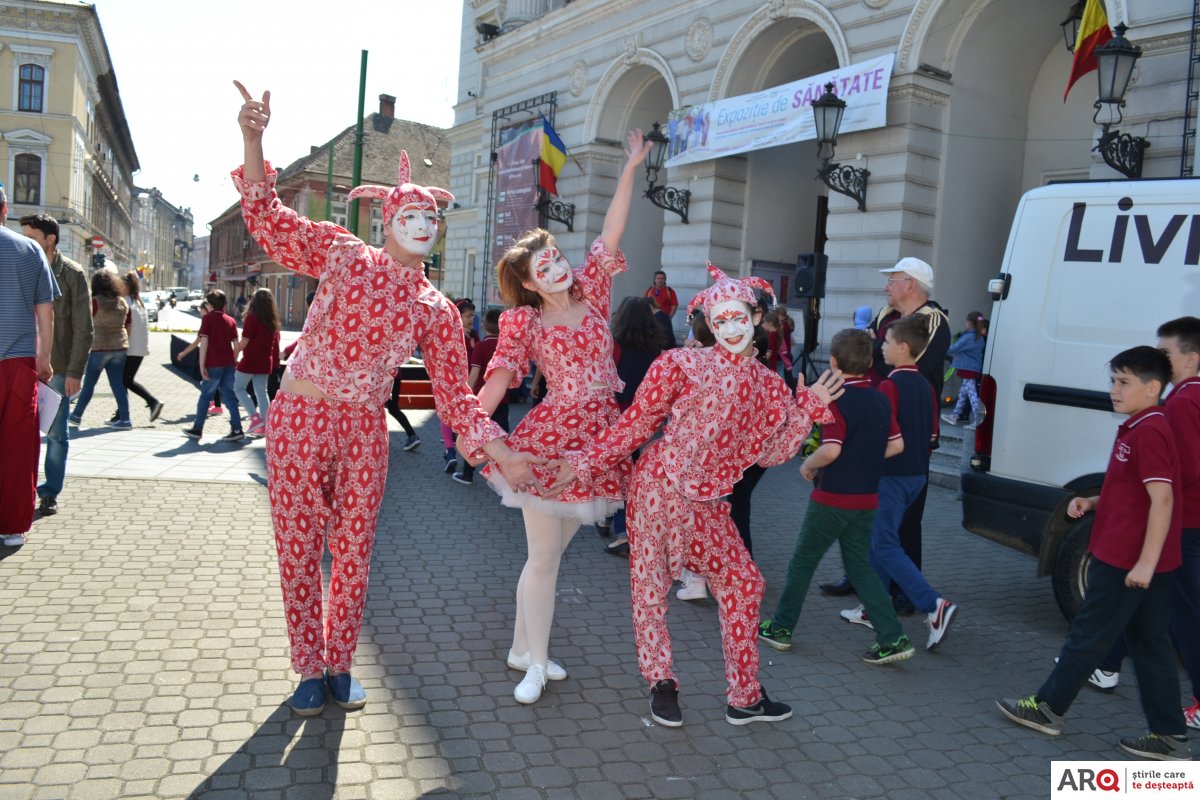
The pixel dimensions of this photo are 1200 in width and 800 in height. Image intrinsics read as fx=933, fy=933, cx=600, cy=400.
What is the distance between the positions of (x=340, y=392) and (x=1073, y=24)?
12000mm

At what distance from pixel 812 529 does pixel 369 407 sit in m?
2.28

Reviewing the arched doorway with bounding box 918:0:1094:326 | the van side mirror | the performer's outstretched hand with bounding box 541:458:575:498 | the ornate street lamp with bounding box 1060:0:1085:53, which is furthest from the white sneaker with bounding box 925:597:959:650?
the arched doorway with bounding box 918:0:1094:326

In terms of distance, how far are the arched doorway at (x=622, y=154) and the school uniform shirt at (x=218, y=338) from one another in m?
11.0

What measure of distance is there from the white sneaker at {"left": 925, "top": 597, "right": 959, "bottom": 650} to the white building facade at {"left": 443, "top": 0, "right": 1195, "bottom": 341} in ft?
26.8

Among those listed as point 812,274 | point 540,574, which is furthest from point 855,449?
point 812,274

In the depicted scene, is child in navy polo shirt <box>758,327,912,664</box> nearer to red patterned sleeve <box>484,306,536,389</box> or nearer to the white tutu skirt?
the white tutu skirt

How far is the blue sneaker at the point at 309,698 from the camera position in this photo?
12.1 ft

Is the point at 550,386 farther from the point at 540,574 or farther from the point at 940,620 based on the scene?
the point at 940,620

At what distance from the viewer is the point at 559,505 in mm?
3885

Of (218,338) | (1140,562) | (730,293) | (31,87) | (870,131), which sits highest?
(31,87)

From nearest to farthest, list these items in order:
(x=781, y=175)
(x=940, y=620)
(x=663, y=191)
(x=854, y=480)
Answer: (x=854, y=480) → (x=940, y=620) → (x=781, y=175) → (x=663, y=191)

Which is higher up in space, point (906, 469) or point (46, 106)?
point (46, 106)

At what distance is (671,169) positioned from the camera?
1816 centimetres

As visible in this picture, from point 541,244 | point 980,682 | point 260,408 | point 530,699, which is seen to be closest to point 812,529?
point 980,682
